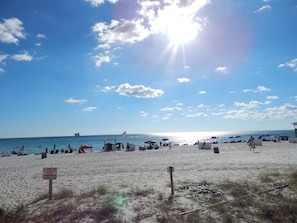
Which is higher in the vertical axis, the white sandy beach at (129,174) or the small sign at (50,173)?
the small sign at (50,173)

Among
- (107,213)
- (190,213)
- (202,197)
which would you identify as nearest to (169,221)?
(190,213)

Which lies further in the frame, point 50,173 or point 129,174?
point 129,174

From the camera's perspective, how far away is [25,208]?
20.4ft

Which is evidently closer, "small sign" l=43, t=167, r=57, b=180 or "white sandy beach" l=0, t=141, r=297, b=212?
"small sign" l=43, t=167, r=57, b=180

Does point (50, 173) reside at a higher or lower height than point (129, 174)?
higher

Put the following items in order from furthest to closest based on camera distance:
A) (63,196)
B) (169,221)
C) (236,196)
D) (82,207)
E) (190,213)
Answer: (63,196) → (236,196) → (82,207) → (190,213) → (169,221)

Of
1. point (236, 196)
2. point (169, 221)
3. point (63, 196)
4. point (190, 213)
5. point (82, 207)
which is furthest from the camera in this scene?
point (63, 196)

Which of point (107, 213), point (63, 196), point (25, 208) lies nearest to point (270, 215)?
point (107, 213)

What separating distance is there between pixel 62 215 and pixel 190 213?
10.0 ft

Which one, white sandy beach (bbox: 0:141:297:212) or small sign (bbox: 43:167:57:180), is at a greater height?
small sign (bbox: 43:167:57:180)

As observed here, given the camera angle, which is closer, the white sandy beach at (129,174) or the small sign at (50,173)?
the small sign at (50,173)

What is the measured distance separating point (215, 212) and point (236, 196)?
142 cm

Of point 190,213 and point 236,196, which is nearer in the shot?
point 190,213

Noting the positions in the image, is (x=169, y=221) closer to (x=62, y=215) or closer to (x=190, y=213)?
(x=190, y=213)
